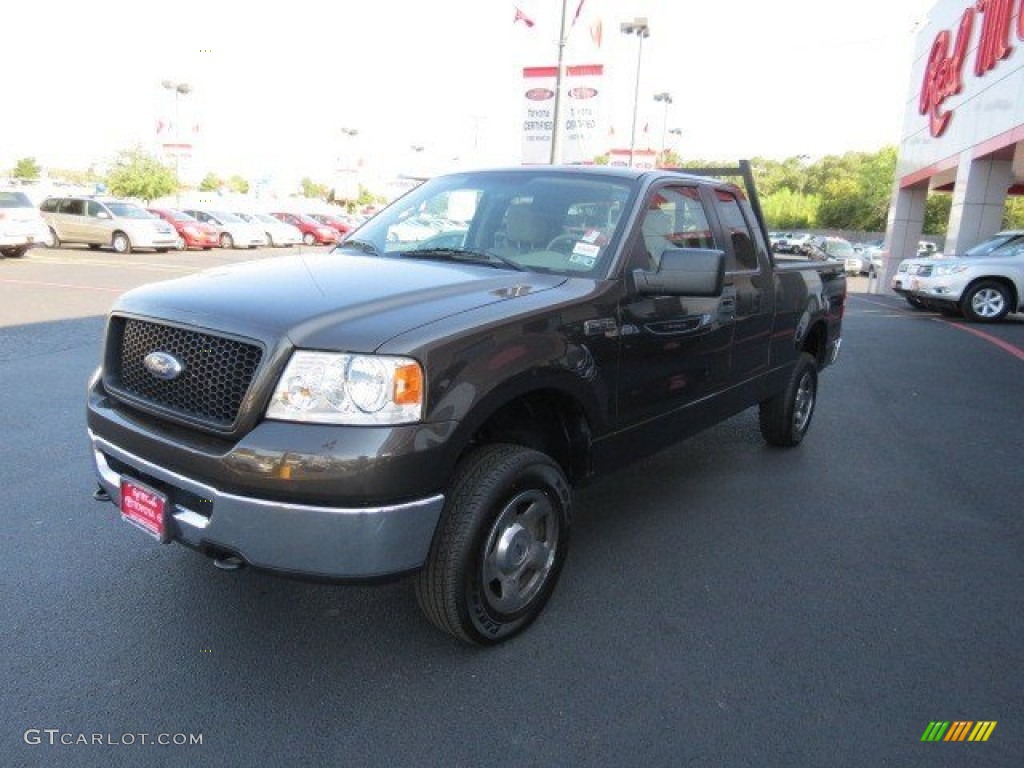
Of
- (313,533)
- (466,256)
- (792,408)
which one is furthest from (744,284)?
(313,533)

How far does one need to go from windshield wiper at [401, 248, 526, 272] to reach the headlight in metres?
1.14

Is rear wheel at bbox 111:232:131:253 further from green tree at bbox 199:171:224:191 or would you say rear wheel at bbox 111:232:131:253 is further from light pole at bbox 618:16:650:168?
green tree at bbox 199:171:224:191

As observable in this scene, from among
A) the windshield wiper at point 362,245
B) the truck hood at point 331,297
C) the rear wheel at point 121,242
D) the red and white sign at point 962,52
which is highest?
the red and white sign at point 962,52

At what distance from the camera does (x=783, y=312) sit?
5.02 m

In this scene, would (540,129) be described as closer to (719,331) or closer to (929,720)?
(719,331)

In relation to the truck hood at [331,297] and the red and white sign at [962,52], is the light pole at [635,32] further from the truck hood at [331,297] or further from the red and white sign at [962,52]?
the truck hood at [331,297]

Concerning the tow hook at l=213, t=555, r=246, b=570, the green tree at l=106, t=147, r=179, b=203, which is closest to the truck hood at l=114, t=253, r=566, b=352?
the tow hook at l=213, t=555, r=246, b=570

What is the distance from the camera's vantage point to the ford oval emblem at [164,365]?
8.91ft

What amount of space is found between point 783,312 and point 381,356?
3351mm

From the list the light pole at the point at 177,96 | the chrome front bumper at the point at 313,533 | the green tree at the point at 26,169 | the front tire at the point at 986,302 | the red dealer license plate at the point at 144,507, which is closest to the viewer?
the chrome front bumper at the point at 313,533

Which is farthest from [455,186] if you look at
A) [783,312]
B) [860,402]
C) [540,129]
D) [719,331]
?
[540,129]

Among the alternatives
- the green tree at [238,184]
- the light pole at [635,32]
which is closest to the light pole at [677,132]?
the light pole at [635,32]

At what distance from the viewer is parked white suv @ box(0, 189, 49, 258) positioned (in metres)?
18.9

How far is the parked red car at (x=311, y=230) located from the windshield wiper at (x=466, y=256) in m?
38.0
